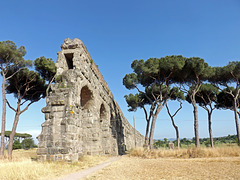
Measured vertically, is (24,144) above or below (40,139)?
below

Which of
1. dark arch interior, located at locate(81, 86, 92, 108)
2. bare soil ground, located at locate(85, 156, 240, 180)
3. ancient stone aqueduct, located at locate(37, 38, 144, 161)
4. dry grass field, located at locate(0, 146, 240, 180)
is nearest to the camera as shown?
bare soil ground, located at locate(85, 156, 240, 180)

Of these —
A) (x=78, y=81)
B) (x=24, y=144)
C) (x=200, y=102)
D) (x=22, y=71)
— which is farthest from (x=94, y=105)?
(x=24, y=144)

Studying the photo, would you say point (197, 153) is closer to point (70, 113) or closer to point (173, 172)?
point (173, 172)

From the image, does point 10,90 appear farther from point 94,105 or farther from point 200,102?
point 200,102

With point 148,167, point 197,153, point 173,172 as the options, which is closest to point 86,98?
point 148,167

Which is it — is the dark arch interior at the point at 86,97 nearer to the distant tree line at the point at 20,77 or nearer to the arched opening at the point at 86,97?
the arched opening at the point at 86,97

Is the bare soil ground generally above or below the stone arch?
below

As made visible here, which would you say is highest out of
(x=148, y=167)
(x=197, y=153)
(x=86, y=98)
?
(x=86, y=98)

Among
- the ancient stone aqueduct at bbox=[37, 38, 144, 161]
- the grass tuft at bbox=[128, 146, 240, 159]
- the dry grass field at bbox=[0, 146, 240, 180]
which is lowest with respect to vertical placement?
the grass tuft at bbox=[128, 146, 240, 159]

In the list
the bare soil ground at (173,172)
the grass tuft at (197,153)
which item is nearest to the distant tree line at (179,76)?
the grass tuft at (197,153)

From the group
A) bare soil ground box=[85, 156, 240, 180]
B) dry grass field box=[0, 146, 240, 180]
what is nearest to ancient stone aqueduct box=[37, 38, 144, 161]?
dry grass field box=[0, 146, 240, 180]

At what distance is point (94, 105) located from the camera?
1040cm

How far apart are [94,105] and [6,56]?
27.5 ft

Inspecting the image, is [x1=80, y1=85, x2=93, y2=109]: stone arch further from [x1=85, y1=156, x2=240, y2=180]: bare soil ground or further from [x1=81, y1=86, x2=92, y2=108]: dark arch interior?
[x1=85, y1=156, x2=240, y2=180]: bare soil ground
